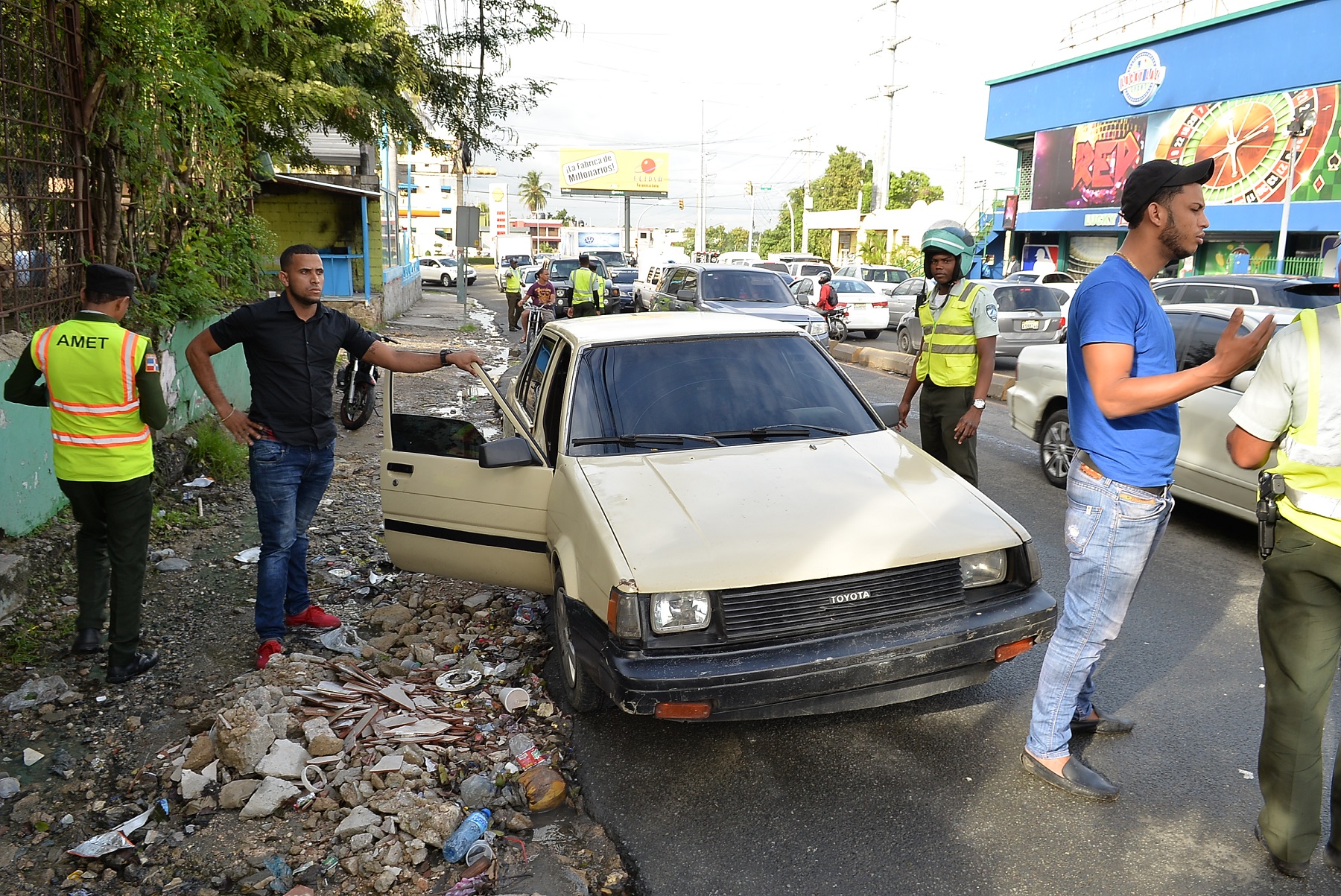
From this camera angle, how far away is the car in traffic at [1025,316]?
1670 cm

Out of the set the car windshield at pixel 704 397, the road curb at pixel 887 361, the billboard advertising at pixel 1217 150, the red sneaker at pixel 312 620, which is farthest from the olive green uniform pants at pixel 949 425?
the billboard advertising at pixel 1217 150

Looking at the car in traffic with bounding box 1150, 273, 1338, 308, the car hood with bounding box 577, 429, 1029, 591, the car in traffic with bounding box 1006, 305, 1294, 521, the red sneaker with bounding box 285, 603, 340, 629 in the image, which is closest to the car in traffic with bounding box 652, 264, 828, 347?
the car in traffic with bounding box 1150, 273, 1338, 308

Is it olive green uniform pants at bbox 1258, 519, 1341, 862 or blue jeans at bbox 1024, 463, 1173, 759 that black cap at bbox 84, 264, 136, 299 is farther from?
olive green uniform pants at bbox 1258, 519, 1341, 862

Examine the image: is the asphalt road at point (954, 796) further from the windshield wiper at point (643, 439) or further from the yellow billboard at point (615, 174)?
the yellow billboard at point (615, 174)

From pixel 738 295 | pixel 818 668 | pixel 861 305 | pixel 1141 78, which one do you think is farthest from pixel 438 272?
pixel 818 668

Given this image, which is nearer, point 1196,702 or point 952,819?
point 952,819

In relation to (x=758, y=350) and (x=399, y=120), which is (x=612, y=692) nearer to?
(x=758, y=350)

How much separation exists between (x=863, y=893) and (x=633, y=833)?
79 cm

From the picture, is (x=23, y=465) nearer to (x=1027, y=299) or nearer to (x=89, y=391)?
(x=89, y=391)

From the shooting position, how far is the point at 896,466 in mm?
4195

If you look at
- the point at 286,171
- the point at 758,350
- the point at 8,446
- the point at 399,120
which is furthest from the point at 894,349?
the point at 8,446

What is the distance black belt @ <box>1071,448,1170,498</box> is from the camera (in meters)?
3.08

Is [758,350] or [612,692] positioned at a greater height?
[758,350]

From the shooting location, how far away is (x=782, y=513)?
11.9 ft
